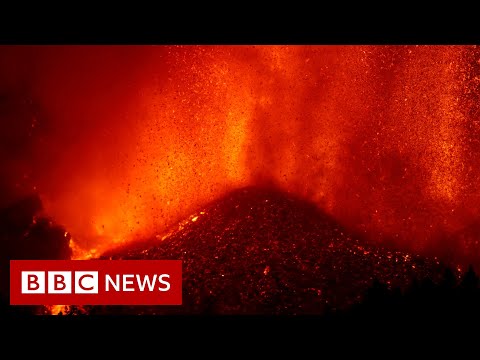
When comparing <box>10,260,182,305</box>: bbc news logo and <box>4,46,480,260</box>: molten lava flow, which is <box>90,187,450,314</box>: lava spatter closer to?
<box>10,260,182,305</box>: bbc news logo

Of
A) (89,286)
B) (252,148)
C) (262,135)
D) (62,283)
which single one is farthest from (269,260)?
(262,135)

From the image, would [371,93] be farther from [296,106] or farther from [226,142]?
[226,142]

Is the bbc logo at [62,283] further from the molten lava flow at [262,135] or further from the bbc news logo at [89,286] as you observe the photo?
the molten lava flow at [262,135]

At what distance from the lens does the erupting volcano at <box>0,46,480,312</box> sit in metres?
8.47

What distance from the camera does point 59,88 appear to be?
10789mm

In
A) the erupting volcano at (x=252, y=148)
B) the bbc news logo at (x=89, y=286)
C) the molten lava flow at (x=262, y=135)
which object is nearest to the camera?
the bbc news logo at (x=89, y=286)

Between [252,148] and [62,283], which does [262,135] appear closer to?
[252,148]

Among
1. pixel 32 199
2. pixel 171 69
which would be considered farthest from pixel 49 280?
pixel 171 69

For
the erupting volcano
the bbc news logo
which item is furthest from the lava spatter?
the bbc news logo

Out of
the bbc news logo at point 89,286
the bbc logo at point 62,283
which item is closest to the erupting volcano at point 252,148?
the bbc news logo at point 89,286

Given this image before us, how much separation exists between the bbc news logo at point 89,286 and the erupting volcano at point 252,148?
2.86ft

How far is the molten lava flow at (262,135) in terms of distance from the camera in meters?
9.02

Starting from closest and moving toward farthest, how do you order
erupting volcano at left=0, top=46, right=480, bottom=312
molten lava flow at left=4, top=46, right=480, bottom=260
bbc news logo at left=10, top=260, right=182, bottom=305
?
1. bbc news logo at left=10, top=260, right=182, bottom=305
2. erupting volcano at left=0, top=46, right=480, bottom=312
3. molten lava flow at left=4, top=46, right=480, bottom=260

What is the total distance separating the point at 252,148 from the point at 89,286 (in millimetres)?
4526
